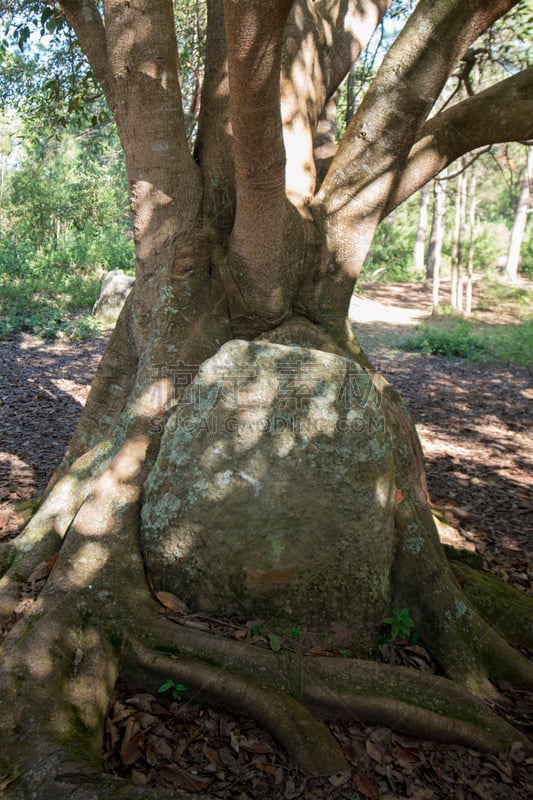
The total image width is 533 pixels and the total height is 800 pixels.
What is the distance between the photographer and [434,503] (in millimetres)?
5469

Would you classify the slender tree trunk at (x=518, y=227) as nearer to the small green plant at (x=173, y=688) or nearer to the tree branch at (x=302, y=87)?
the tree branch at (x=302, y=87)

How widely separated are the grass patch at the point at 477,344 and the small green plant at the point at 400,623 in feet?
30.7

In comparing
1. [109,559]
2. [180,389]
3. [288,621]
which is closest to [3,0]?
[180,389]

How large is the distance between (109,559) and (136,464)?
1.92ft

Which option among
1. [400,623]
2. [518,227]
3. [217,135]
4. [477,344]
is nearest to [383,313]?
[477,344]

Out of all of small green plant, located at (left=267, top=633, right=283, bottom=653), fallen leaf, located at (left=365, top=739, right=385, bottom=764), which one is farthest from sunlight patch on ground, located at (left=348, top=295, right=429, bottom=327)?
fallen leaf, located at (left=365, top=739, right=385, bottom=764)

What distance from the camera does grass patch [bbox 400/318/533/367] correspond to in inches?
479

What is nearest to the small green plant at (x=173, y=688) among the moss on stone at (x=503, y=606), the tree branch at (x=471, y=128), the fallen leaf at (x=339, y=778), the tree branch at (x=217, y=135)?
the fallen leaf at (x=339, y=778)

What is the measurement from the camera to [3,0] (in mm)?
6742

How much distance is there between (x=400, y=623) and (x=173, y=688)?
133 cm

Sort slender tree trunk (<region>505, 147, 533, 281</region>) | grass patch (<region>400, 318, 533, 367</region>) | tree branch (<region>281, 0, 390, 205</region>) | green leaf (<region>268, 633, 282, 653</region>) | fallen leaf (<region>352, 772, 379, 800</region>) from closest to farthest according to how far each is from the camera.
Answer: fallen leaf (<region>352, 772, 379, 800</region>)
green leaf (<region>268, 633, 282, 653</region>)
tree branch (<region>281, 0, 390, 205</region>)
grass patch (<region>400, 318, 533, 367</region>)
slender tree trunk (<region>505, 147, 533, 281</region>)

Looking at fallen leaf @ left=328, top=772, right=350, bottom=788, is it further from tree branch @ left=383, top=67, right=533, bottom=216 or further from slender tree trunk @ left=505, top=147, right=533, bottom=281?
slender tree trunk @ left=505, top=147, right=533, bottom=281

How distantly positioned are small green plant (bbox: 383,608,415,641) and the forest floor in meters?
0.58

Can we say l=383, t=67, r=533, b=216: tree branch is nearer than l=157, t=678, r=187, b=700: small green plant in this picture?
No
